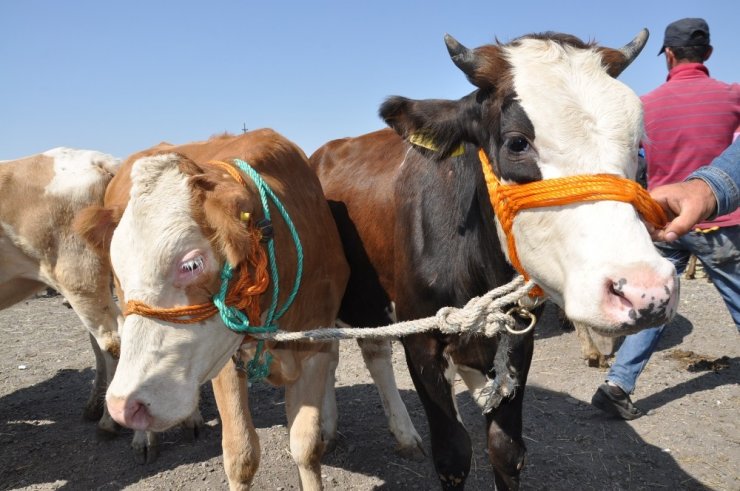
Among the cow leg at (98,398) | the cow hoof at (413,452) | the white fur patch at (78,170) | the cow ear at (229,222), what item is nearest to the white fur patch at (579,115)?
the cow ear at (229,222)

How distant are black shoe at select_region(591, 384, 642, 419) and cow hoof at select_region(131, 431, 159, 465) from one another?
3180 mm

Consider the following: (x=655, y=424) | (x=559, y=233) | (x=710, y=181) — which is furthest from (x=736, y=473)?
(x=559, y=233)

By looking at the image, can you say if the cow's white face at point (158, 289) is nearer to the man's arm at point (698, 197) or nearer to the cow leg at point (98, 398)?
the man's arm at point (698, 197)

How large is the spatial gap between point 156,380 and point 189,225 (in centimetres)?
54

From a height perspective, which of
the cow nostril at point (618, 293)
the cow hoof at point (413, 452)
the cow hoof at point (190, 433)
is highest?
the cow nostril at point (618, 293)

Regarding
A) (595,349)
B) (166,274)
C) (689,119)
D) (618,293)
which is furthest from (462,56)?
(595,349)

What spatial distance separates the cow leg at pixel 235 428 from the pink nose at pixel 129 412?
776 mm

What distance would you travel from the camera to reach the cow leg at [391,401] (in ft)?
12.1

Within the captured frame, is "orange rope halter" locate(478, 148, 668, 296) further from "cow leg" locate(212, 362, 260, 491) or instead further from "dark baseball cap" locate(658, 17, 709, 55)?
"dark baseball cap" locate(658, 17, 709, 55)

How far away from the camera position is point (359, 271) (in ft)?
10.6

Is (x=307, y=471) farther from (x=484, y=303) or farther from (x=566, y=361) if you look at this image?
(x=566, y=361)

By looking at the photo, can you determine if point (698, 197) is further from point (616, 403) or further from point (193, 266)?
point (616, 403)

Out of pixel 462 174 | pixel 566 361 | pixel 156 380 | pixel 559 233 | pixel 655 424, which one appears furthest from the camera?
pixel 566 361

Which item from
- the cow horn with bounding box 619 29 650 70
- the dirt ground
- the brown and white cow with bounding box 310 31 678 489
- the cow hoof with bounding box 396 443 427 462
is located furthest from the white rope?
the cow hoof with bounding box 396 443 427 462
